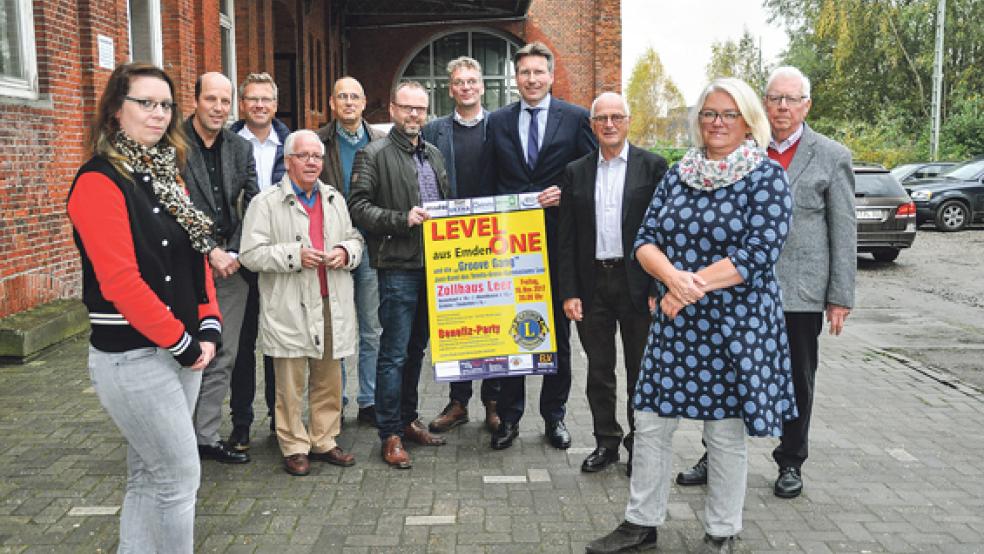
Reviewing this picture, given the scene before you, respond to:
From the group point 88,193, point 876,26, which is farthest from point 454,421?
point 876,26

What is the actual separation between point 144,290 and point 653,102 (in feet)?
242

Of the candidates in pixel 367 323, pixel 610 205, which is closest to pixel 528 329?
pixel 610 205

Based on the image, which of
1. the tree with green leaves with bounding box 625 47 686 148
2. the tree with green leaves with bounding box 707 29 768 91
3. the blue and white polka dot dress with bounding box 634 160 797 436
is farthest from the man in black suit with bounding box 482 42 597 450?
the tree with green leaves with bounding box 625 47 686 148

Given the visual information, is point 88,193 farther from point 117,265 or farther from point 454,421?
point 454,421

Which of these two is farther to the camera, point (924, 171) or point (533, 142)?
point (924, 171)

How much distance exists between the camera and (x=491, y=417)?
5699 millimetres

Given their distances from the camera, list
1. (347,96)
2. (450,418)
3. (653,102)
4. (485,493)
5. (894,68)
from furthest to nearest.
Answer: (653,102), (894,68), (450,418), (347,96), (485,493)

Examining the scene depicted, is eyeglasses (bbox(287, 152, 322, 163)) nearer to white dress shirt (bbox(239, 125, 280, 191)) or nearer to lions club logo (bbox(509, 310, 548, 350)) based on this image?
white dress shirt (bbox(239, 125, 280, 191))

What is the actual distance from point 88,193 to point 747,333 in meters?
2.49

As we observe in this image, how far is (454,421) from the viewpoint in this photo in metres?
5.75

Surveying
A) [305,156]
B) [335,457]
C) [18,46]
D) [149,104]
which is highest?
[18,46]

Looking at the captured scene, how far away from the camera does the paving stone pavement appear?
3955mm

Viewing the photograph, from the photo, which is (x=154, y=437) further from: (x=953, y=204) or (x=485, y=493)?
(x=953, y=204)

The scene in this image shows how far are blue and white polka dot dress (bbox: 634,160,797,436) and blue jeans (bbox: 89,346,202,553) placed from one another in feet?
6.24
